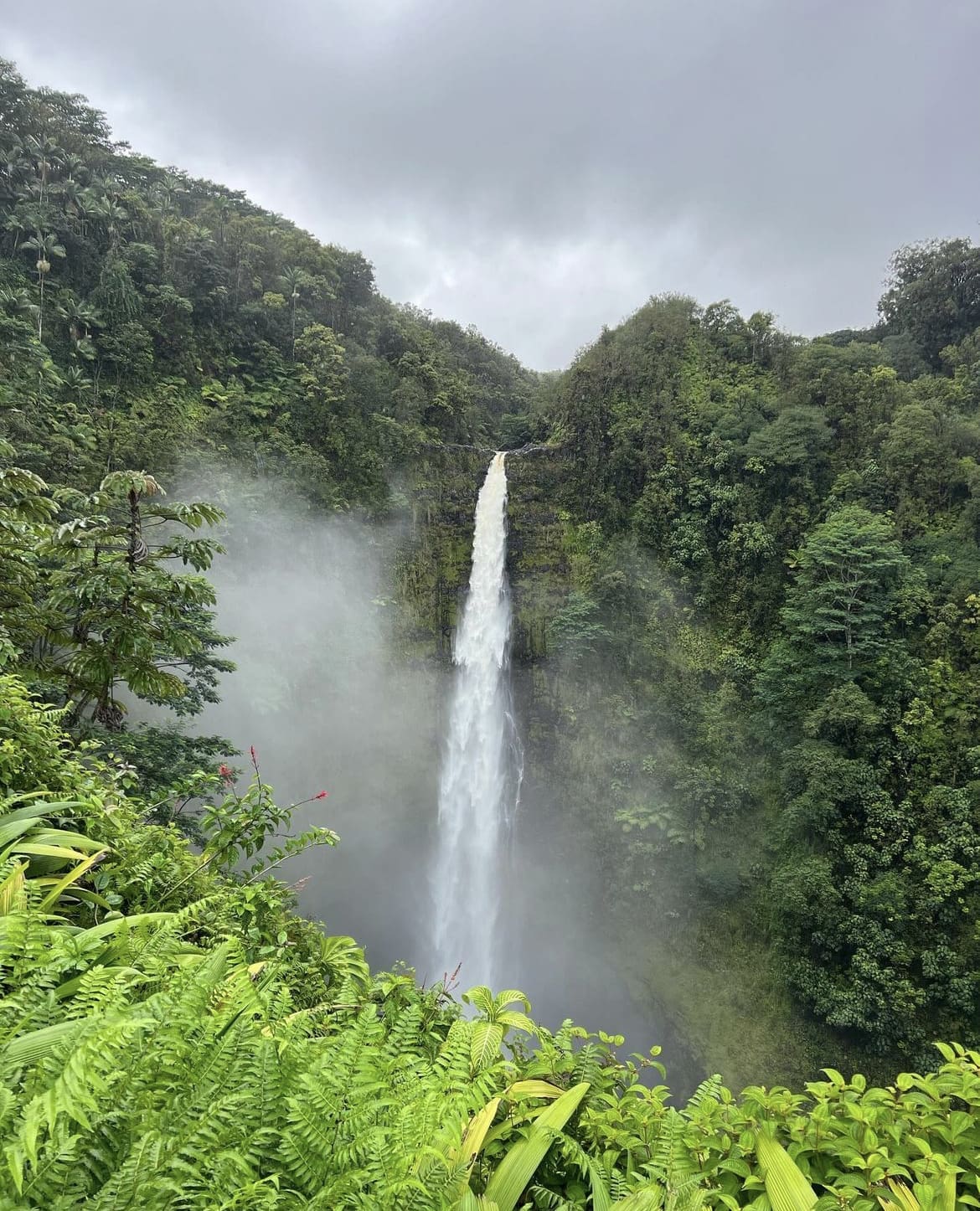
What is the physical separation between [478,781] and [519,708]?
233cm

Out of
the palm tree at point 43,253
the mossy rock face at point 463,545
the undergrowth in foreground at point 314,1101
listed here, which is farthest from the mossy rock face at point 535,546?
the undergrowth in foreground at point 314,1101

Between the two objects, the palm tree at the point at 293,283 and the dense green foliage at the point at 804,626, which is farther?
the palm tree at the point at 293,283

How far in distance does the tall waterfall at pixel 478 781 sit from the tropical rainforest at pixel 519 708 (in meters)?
0.84

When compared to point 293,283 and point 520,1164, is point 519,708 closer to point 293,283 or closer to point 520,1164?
point 520,1164

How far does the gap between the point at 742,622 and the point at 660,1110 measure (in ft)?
46.3

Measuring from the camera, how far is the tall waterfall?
14531 mm

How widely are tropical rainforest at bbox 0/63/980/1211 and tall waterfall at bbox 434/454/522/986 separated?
33.1 inches

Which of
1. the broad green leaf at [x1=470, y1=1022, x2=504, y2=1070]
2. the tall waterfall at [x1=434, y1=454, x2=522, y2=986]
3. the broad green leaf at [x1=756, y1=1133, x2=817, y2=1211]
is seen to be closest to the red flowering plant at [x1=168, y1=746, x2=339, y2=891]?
→ the broad green leaf at [x1=470, y1=1022, x2=504, y2=1070]

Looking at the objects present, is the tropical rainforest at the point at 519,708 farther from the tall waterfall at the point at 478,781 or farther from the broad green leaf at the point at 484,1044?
the tall waterfall at the point at 478,781

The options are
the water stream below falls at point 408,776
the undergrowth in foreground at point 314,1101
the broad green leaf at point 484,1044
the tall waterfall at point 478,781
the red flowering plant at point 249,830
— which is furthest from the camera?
the tall waterfall at point 478,781

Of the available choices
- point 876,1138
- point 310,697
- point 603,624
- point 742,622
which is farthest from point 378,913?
point 876,1138

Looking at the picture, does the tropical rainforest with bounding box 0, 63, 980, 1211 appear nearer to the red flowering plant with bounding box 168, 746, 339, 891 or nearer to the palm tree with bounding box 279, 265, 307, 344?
the red flowering plant with bounding box 168, 746, 339, 891

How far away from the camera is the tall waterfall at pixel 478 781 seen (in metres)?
14.5

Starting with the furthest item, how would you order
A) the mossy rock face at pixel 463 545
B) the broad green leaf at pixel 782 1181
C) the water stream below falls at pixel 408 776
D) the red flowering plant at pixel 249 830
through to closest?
1. the mossy rock face at pixel 463 545
2. the water stream below falls at pixel 408 776
3. the red flowering plant at pixel 249 830
4. the broad green leaf at pixel 782 1181
